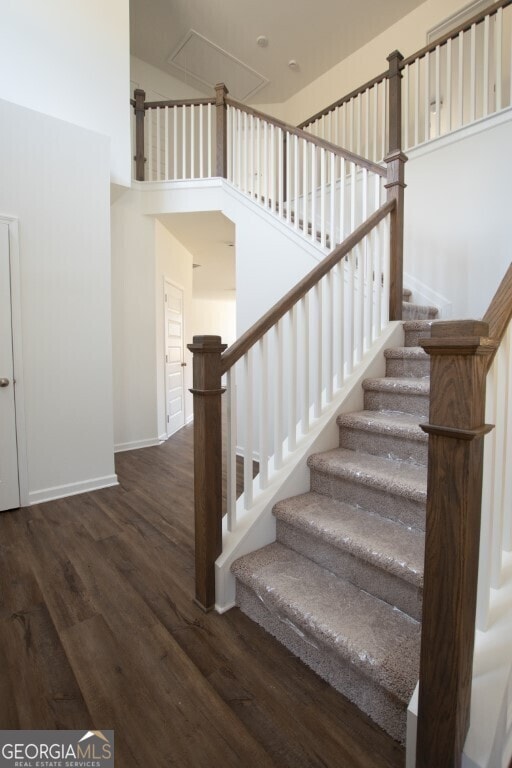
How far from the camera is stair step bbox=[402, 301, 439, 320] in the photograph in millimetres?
2890

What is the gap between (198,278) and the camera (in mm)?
7246

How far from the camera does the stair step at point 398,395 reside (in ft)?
6.34

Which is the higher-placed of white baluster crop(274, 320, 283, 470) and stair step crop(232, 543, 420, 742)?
white baluster crop(274, 320, 283, 470)

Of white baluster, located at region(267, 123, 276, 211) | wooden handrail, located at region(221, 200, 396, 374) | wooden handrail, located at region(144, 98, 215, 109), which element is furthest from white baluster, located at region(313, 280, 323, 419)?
wooden handrail, located at region(144, 98, 215, 109)

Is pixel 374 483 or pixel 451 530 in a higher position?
pixel 451 530

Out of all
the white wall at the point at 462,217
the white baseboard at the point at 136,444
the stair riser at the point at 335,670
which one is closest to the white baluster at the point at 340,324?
the stair riser at the point at 335,670

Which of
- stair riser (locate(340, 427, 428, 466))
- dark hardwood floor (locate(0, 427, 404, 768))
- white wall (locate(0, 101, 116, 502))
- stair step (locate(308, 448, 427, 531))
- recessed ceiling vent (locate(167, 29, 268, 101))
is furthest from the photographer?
recessed ceiling vent (locate(167, 29, 268, 101))

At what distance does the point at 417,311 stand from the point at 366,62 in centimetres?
436

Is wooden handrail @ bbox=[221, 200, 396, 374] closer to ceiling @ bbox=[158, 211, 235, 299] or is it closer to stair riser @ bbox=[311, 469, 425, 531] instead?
stair riser @ bbox=[311, 469, 425, 531]

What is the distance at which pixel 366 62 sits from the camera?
5.02 m

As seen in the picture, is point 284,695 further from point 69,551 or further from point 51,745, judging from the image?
point 69,551

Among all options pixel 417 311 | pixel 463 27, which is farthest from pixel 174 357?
pixel 463 27

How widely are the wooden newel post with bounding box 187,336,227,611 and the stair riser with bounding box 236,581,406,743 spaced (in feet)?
0.59

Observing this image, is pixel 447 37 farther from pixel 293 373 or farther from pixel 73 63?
pixel 293 373
